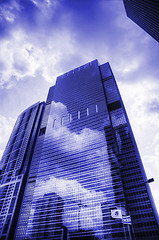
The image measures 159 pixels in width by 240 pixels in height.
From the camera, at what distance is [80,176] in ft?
379

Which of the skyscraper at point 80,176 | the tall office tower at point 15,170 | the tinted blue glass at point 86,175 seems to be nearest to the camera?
the skyscraper at point 80,176

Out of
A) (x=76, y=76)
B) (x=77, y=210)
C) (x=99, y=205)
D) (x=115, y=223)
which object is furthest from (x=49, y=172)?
(x=76, y=76)

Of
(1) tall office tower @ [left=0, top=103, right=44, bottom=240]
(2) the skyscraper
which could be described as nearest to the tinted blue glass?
(2) the skyscraper

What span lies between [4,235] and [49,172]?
46.3m

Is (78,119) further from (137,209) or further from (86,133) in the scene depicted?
(137,209)

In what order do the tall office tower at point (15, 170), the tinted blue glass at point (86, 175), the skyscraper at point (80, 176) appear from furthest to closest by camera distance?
the tall office tower at point (15, 170) < the tinted blue glass at point (86, 175) < the skyscraper at point (80, 176)

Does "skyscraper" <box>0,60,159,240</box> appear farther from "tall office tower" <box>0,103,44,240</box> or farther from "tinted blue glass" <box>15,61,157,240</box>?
"tall office tower" <box>0,103,44,240</box>

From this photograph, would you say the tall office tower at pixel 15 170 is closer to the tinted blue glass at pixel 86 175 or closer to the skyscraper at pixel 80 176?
the skyscraper at pixel 80 176

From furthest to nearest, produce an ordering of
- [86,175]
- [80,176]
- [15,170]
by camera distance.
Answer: [15,170] → [80,176] → [86,175]

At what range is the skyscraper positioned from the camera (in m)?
99.1

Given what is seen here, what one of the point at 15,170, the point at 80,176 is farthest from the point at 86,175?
the point at 15,170

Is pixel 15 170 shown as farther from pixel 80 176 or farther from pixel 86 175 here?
pixel 86 175

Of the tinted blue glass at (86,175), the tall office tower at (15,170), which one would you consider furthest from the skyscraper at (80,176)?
the tall office tower at (15,170)

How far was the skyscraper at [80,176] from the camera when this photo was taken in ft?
325
